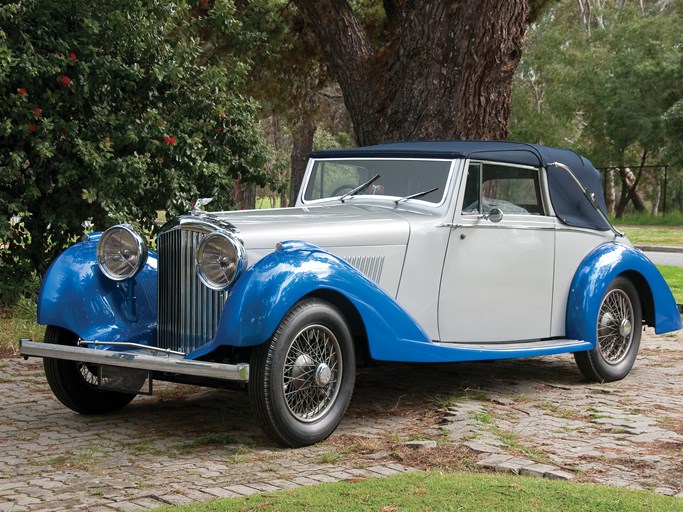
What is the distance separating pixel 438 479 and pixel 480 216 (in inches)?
100

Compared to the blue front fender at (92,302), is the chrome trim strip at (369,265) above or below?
above

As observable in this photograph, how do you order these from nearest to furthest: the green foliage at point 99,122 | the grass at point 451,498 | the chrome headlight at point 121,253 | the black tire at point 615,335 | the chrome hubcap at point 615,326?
the grass at point 451,498, the chrome headlight at point 121,253, the black tire at point 615,335, the chrome hubcap at point 615,326, the green foliage at point 99,122

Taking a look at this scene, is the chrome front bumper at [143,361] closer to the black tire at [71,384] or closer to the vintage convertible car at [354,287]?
the vintage convertible car at [354,287]

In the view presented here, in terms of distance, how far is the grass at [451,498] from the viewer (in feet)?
14.2

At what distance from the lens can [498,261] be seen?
7.03m

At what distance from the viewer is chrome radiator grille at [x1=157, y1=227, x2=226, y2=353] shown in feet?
19.4

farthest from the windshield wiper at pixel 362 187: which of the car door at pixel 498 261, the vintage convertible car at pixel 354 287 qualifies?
the car door at pixel 498 261

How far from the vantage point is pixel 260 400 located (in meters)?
5.48

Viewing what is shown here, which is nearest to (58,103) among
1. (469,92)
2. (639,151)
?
(469,92)

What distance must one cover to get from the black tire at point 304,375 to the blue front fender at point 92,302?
44.8 inches

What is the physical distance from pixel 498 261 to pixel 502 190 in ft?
2.10

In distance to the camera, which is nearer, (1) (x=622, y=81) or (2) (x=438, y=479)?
(2) (x=438, y=479)

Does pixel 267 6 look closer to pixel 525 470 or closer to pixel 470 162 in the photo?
pixel 470 162

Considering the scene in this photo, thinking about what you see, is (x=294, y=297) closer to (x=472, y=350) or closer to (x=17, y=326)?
(x=472, y=350)
